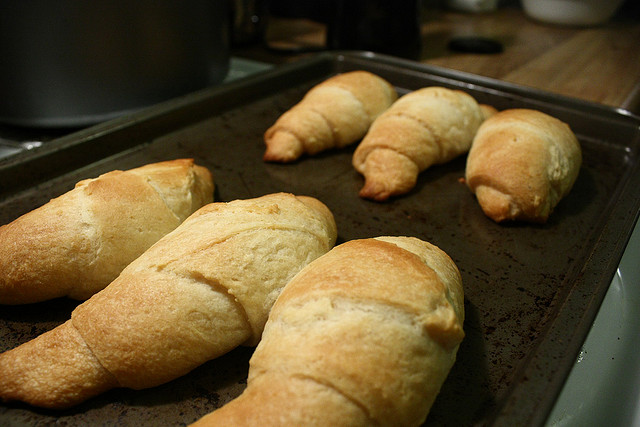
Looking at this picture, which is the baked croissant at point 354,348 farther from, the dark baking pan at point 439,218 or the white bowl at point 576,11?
the white bowl at point 576,11

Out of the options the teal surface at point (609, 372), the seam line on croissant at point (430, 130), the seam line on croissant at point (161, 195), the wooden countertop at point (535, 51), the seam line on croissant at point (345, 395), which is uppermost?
the wooden countertop at point (535, 51)

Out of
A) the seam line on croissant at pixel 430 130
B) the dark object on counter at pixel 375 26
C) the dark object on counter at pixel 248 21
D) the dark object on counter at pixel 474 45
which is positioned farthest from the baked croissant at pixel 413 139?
the dark object on counter at pixel 248 21

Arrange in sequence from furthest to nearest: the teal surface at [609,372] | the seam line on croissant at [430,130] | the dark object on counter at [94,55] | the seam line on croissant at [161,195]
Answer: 1. the seam line on croissant at [430,130]
2. the dark object on counter at [94,55]
3. the seam line on croissant at [161,195]
4. the teal surface at [609,372]

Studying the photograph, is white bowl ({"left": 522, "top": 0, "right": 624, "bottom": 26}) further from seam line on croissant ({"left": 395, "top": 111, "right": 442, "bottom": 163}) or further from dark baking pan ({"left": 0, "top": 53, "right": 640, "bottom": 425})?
seam line on croissant ({"left": 395, "top": 111, "right": 442, "bottom": 163})

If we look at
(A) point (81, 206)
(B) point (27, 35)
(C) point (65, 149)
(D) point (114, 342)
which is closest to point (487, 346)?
(D) point (114, 342)

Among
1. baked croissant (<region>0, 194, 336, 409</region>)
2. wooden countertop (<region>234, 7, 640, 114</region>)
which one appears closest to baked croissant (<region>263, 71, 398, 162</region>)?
baked croissant (<region>0, 194, 336, 409</region>)

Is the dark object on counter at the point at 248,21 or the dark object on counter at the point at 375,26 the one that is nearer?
the dark object on counter at the point at 375,26

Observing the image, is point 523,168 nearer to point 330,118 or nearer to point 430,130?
point 430,130
